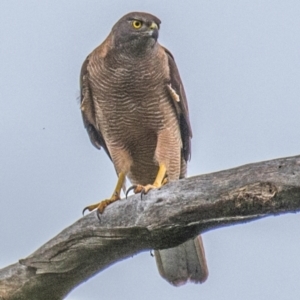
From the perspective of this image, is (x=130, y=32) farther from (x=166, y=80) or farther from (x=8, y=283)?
(x=8, y=283)

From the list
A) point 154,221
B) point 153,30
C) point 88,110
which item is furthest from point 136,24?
point 154,221

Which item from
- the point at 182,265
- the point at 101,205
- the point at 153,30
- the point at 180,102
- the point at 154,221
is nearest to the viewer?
the point at 154,221

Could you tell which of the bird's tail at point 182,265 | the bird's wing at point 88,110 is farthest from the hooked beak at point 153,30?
the bird's tail at point 182,265

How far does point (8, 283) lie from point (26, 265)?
0.19 metres

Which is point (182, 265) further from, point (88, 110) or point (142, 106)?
point (88, 110)

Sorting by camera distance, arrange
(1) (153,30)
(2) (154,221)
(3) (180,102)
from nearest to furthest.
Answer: (2) (154,221), (1) (153,30), (3) (180,102)

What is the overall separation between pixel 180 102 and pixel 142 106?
1.39ft

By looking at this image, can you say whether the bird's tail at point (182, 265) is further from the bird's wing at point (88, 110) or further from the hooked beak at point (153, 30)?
the hooked beak at point (153, 30)

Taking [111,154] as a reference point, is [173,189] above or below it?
below

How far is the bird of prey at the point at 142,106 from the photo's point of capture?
7680mm

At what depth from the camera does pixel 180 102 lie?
7.95 meters

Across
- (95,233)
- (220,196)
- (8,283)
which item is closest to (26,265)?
(8,283)

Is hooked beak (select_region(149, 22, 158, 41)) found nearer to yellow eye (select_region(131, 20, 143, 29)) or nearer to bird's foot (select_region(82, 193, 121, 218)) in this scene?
yellow eye (select_region(131, 20, 143, 29))

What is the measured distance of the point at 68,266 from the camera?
5.43m
